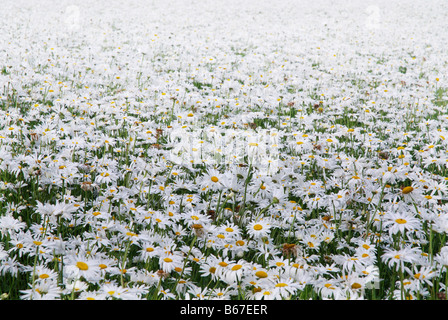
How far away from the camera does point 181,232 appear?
323 cm

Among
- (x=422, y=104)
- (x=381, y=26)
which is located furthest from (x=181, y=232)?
(x=381, y=26)

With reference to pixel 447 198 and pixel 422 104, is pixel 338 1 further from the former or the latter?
pixel 447 198

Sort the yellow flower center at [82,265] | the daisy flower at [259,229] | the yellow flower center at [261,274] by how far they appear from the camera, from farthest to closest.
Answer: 1. the daisy flower at [259,229]
2. the yellow flower center at [261,274]
3. the yellow flower center at [82,265]

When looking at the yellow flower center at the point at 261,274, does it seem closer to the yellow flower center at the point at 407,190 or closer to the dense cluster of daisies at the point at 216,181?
the dense cluster of daisies at the point at 216,181

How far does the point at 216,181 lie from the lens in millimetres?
3555

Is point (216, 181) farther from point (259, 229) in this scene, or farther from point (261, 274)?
point (261, 274)

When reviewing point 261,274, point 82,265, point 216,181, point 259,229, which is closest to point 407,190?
point 259,229

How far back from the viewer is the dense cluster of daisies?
2553 mm

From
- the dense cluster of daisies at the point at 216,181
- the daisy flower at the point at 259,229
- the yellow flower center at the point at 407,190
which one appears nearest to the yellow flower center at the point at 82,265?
the dense cluster of daisies at the point at 216,181

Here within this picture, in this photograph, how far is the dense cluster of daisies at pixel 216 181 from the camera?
2553 millimetres

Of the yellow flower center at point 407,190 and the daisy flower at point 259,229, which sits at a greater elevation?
the yellow flower center at point 407,190

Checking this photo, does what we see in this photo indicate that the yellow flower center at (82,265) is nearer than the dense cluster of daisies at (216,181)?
Yes

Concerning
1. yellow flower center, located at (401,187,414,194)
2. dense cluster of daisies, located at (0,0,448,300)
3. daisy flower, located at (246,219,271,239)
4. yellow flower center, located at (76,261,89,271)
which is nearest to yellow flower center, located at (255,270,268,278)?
dense cluster of daisies, located at (0,0,448,300)
